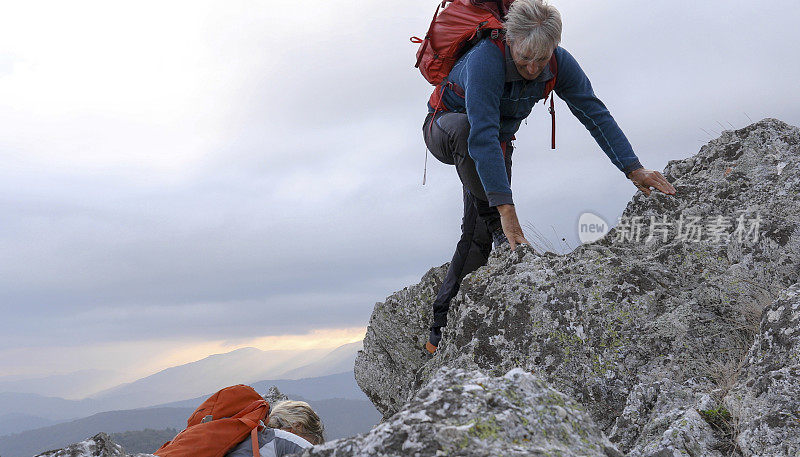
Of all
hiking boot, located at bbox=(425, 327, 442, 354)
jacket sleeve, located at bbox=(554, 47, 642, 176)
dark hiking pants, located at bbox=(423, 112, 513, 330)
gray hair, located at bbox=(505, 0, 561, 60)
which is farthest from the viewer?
hiking boot, located at bbox=(425, 327, 442, 354)

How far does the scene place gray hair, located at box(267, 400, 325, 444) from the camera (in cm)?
562

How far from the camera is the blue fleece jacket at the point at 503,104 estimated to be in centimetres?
683

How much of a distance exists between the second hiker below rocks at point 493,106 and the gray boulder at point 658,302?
604 mm

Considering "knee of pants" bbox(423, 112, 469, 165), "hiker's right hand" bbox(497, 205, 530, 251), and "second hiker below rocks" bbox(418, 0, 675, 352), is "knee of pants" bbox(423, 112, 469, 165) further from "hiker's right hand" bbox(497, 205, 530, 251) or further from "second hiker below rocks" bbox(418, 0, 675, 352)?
"hiker's right hand" bbox(497, 205, 530, 251)

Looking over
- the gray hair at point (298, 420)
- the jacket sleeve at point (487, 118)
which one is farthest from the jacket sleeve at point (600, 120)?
the gray hair at point (298, 420)

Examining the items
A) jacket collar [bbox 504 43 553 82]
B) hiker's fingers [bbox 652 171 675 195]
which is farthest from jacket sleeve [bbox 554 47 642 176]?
jacket collar [bbox 504 43 553 82]

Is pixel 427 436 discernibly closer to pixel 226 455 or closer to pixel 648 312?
pixel 226 455

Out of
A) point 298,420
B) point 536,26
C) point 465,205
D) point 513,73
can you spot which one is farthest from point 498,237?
point 298,420

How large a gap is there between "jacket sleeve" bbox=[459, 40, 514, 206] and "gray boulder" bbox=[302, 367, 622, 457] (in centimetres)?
380

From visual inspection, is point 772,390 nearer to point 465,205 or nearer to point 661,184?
point 661,184

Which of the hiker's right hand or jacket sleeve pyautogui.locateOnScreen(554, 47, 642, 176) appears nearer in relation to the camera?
the hiker's right hand

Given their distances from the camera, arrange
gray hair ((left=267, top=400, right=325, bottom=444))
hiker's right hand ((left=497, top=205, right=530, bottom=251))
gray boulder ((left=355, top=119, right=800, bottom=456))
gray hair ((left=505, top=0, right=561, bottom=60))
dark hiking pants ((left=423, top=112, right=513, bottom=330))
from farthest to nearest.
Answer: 1. dark hiking pants ((left=423, top=112, right=513, bottom=330))
2. hiker's right hand ((left=497, top=205, right=530, bottom=251))
3. gray hair ((left=505, top=0, right=561, bottom=60))
4. gray hair ((left=267, top=400, right=325, bottom=444))
5. gray boulder ((left=355, top=119, right=800, bottom=456))

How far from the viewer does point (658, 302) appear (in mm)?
6336

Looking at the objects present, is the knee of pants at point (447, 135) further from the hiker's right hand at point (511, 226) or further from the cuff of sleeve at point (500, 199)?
the hiker's right hand at point (511, 226)
